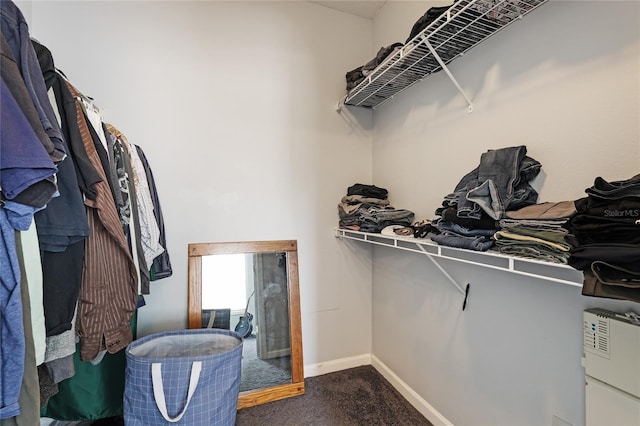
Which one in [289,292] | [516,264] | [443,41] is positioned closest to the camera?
[516,264]

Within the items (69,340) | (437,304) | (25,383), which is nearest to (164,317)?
(69,340)

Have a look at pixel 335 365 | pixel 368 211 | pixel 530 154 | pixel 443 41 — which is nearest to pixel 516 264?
pixel 530 154

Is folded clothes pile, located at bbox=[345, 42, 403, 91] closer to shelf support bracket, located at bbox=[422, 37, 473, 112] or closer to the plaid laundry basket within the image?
shelf support bracket, located at bbox=[422, 37, 473, 112]

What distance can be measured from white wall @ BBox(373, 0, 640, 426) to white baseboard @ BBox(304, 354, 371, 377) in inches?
15.6

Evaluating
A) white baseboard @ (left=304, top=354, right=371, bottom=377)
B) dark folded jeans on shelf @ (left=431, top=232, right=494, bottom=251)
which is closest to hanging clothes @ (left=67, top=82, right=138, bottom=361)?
dark folded jeans on shelf @ (left=431, top=232, right=494, bottom=251)

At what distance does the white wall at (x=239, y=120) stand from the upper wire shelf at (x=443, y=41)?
531mm

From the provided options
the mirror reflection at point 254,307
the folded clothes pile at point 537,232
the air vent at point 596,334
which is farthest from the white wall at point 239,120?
the air vent at point 596,334

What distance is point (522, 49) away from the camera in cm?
122

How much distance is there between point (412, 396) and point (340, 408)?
47cm

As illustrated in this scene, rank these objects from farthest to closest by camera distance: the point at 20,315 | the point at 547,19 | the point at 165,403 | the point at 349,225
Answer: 1. the point at 349,225
2. the point at 165,403
3. the point at 547,19
4. the point at 20,315

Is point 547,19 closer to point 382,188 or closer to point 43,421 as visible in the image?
point 382,188

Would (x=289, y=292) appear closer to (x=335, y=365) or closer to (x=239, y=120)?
(x=335, y=365)

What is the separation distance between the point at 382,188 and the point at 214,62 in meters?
1.46

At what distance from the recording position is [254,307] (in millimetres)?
2031
